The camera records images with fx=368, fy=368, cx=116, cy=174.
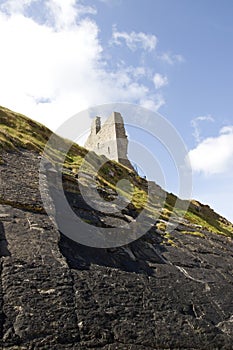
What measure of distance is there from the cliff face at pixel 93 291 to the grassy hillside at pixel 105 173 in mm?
5736

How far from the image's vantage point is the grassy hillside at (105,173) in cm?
2311

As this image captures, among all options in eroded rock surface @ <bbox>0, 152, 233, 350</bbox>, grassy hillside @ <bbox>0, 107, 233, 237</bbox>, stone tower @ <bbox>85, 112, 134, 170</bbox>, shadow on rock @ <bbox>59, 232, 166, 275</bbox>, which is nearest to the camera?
eroded rock surface @ <bbox>0, 152, 233, 350</bbox>

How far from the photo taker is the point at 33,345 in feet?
27.7

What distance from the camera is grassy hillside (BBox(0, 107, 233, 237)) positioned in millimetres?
23109

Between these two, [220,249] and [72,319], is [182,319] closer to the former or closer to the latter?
[72,319]

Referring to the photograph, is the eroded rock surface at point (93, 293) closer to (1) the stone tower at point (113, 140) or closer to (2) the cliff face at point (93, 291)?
(2) the cliff face at point (93, 291)

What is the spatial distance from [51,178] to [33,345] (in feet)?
37.0

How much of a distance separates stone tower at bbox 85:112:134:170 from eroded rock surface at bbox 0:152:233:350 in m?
30.2

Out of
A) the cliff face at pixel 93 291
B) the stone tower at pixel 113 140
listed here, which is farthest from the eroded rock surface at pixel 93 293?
the stone tower at pixel 113 140

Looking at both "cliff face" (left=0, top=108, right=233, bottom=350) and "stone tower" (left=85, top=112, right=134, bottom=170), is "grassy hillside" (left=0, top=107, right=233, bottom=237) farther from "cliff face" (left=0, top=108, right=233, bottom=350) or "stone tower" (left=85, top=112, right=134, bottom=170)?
"stone tower" (left=85, top=112, right=134, bottom=170)

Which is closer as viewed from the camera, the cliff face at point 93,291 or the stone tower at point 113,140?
the cliff face at point 93,291

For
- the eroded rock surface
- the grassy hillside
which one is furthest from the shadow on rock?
the grassy hillside

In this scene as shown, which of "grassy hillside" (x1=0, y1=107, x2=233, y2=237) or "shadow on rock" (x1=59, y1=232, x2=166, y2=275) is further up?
"grassy hillside" (x1=0, y1=107, x2=233, y2=237)

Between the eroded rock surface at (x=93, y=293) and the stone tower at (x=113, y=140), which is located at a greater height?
the stone tower at (x=113, y=140)
